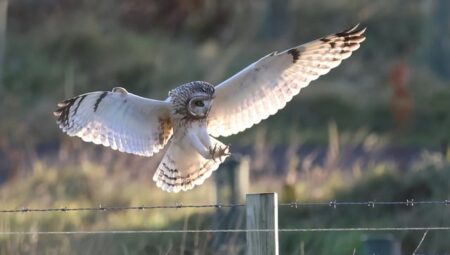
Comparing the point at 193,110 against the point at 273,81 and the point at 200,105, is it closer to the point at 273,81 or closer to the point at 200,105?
the point at 200,105

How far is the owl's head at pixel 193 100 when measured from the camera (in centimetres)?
673

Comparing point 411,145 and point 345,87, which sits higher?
point 345,87

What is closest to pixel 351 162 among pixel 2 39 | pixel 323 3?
pixel 2 39

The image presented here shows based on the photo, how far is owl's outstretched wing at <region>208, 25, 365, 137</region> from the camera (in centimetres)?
709

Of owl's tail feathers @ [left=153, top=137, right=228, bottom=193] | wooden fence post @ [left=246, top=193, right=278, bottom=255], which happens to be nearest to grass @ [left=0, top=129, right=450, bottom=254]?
owl's tail feathers @ [left=153, top=137, right=228, bottom=193]

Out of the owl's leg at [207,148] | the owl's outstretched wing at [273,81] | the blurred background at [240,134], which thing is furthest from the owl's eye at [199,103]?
the blurred background at [240,134]

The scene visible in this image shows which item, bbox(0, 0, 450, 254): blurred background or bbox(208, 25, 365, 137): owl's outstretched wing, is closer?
bbox(208, 25, 365, 137): owl's outstretched wing

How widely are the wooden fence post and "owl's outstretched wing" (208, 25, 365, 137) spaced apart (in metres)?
1.58

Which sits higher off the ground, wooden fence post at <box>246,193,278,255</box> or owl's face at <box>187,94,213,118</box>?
owl's face at <box>187,94,213,118</box>

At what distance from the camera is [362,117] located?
19.2m

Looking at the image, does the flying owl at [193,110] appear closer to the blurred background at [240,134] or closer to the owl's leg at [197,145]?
the owl's leg at [197,145]

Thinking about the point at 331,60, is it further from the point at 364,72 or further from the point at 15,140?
the point at 364,72

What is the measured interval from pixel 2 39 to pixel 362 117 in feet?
18.1

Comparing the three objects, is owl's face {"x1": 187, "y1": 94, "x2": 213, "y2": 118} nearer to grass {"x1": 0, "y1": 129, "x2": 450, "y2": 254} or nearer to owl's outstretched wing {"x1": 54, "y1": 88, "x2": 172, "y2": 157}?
owl's outstretched wing {"x1": 54, "y1": 88, "x2": 172, "y2": 157}
